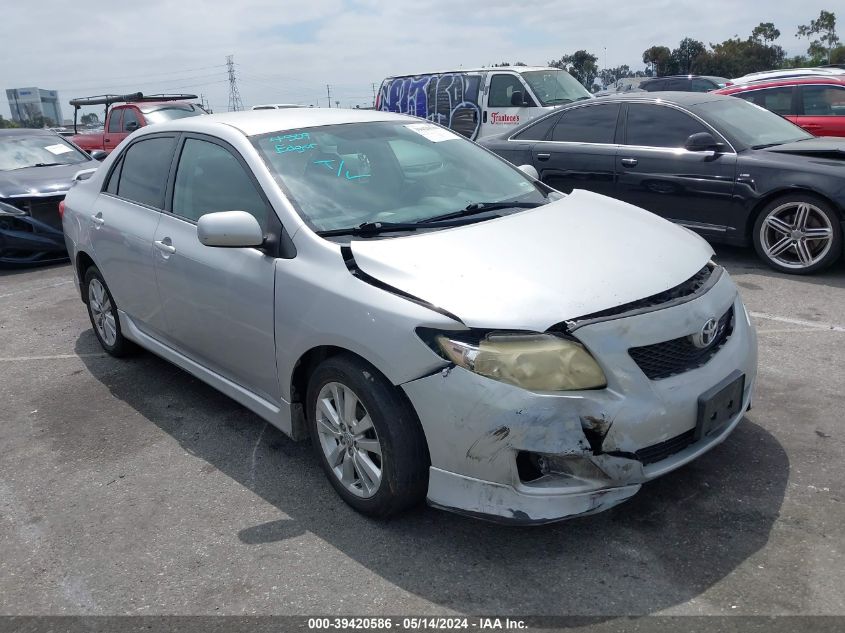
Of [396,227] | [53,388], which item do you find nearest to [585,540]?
[396,227]

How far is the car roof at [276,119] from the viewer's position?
399 centimetres

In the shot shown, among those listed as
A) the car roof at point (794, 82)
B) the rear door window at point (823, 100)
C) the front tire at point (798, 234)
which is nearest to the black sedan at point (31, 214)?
the front tire at point (798, 234)

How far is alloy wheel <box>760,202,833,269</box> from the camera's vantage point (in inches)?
246

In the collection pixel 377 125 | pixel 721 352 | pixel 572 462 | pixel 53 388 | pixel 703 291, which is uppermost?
pixel 377 125

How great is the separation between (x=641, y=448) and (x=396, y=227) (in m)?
1.42

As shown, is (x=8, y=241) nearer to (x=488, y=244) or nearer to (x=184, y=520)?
(x=184, y=520)

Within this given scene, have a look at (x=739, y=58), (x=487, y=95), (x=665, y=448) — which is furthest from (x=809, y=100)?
(x=739, y=58)

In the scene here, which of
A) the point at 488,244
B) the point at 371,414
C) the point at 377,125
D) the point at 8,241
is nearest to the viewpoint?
the point at 371,414

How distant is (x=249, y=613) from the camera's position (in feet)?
8.84

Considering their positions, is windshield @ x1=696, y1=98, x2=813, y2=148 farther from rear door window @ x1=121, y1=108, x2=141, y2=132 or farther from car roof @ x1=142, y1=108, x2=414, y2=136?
rear door window @ x1=121, y1=108, x2=141, y2=132

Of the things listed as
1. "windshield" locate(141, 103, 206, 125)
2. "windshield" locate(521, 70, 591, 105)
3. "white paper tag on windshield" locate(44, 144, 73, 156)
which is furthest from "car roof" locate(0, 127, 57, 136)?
"windshield" locate(521, 70, 591, 105)

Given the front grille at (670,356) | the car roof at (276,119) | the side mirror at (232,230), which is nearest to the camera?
the front grille at (670,356)

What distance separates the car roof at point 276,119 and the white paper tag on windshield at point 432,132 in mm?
65

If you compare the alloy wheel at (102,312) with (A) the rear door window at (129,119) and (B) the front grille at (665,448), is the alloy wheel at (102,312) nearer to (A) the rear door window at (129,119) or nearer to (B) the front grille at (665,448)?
(B) the front grille at (665,448)
